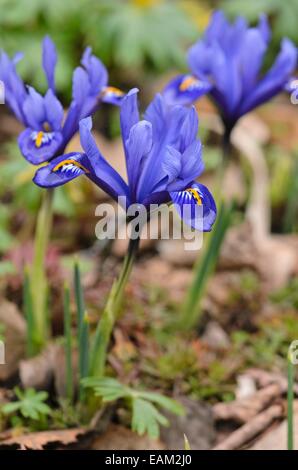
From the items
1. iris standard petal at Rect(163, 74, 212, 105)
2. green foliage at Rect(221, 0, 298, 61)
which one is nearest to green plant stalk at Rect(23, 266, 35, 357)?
iris standard petal at Rect(163, 74, 212, 105)

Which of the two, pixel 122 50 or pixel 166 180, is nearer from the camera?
pixel 166 180

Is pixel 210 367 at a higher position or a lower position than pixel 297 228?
lower

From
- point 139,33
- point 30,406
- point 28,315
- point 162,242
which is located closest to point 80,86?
point 28,315

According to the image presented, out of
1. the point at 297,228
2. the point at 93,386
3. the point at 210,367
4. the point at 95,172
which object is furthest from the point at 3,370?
the point at 297,228

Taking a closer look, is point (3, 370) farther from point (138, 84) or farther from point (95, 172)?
point (138, 84)

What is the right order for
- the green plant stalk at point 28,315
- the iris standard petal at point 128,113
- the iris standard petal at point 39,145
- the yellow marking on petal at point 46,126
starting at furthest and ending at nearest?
the green plant stalk at point 28,315 → the yellow marking on petal at point 46,126 → the iris standard petal at point 39,145 → the iris standard petal at point 128,113

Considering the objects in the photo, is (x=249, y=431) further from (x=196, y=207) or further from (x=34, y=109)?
(x=34, y=109)

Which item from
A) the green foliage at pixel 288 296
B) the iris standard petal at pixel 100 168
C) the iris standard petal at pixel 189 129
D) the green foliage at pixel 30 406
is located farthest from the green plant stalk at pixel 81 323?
the green foliage at pixel 288 296

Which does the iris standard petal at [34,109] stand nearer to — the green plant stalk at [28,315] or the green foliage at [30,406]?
the green plant stalk at [28,315]
